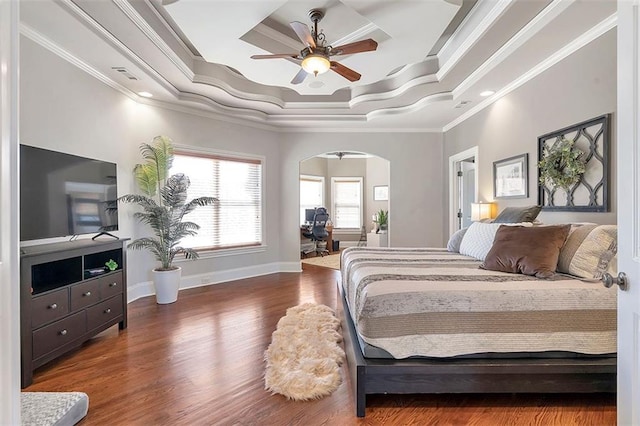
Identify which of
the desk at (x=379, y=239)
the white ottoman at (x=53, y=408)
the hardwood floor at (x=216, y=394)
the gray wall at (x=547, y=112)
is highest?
the gray wall at (x=547, y=112)

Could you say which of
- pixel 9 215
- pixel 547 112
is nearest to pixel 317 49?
pixel 547 112

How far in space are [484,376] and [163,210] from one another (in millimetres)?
3675

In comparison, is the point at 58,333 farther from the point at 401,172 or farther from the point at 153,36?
the point at 401,172

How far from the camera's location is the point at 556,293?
1.79m

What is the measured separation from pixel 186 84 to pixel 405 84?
2.81m

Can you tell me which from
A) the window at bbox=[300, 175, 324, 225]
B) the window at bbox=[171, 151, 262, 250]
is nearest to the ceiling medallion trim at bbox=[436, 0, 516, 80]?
the window at bbox=[171, 151, 262, 250]

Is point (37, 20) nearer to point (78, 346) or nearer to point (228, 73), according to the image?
point (228, 73)

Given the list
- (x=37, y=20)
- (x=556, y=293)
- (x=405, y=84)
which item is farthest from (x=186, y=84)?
(x=556, y=293)

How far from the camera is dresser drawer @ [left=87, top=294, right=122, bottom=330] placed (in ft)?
8.70

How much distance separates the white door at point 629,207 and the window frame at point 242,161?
15.2 ft

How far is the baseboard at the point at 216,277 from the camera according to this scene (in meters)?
4.10

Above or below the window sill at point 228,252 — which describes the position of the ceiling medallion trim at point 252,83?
above

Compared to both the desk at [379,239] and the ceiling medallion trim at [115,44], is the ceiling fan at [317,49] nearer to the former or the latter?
the ceiling medallion trim at [115,44]

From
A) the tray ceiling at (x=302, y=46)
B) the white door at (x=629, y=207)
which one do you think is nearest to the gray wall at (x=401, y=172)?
the tray ceiling at (x=302, y=46)
